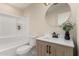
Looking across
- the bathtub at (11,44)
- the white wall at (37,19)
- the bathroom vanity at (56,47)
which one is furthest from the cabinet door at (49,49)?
the bathtub at (11,44)

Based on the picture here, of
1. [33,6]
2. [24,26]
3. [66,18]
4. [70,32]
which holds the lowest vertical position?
[70,32]

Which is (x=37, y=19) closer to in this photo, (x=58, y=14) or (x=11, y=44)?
(x=58, y=14)

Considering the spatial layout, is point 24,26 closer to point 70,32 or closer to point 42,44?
point 42,44

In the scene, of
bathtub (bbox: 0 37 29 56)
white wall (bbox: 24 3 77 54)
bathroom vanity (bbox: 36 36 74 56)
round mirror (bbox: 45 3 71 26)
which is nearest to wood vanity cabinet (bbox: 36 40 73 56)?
bathroom vanity (bbox: 36 36 74 56)

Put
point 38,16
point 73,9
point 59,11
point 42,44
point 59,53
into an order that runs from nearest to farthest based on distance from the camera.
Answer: point 59,53
point 42,44
point 73,9
point 59,11
point 38,16

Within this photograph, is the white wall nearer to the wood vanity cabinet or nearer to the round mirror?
the round mirror

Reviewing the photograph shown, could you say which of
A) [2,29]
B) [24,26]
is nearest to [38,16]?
[24,26]

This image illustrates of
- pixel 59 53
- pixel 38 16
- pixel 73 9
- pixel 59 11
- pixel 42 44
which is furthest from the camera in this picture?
pixel 38 16

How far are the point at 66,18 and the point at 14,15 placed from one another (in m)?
1.23

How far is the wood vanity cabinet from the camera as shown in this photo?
1.29 m

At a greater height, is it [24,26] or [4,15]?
[4,15]

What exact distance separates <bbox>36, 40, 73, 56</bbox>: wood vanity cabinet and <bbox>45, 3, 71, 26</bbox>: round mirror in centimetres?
65

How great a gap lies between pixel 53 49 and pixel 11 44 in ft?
3.99

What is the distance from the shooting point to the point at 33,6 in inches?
84.4
